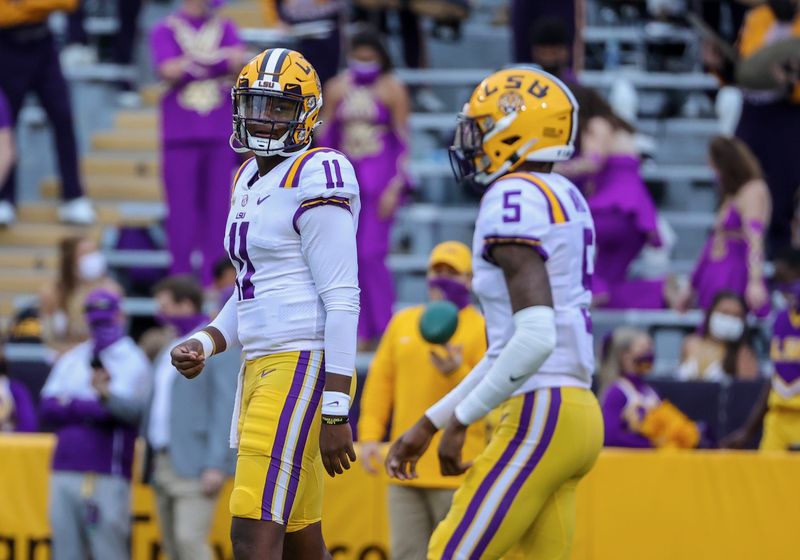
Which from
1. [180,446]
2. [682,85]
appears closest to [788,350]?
[180,446]

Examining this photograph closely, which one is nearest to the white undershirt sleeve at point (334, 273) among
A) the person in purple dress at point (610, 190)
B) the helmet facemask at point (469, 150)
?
the helmet facemask at point (469, 150)

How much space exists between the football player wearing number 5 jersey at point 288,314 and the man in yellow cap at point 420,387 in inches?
81.1

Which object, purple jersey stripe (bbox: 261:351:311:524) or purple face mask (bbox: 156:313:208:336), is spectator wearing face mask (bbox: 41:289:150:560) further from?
purple jersey stripe (bbox: 261:351:311:524)

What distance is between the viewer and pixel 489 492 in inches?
208

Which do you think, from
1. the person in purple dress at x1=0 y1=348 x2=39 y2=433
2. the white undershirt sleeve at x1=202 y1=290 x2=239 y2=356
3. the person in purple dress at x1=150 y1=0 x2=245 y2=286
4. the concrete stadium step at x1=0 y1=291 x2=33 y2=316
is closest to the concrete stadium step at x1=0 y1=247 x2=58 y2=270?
the concrete stadium step at x1=0 y1=291 x2=33 y2=316

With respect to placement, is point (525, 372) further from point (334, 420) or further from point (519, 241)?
point (334, 420)

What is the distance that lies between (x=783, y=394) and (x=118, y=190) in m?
6.25

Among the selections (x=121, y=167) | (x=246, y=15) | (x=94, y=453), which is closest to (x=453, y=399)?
(x=94, y=453)

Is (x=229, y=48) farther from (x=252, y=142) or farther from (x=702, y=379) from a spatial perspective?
(x=252, y=142)

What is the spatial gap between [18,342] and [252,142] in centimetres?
602

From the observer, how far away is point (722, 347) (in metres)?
9.75

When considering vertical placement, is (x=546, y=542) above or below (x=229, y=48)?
below

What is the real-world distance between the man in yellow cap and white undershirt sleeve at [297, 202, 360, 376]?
2245 mm

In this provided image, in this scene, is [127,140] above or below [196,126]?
below
